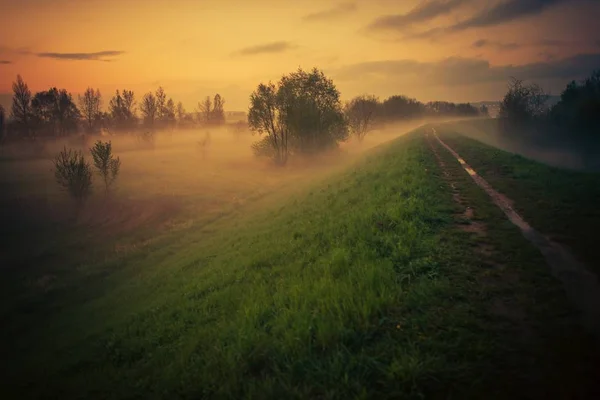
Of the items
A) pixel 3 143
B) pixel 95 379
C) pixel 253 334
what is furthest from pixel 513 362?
pixel 3 143

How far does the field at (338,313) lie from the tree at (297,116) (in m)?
45.0

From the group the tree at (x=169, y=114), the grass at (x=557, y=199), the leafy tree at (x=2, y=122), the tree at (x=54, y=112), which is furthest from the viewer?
the tree at (x=169, y=114)

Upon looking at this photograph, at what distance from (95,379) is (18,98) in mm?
121073

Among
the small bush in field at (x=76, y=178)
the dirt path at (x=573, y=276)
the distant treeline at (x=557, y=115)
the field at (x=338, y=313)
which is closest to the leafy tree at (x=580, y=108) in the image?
the distant treeline at (x=557, y=115)

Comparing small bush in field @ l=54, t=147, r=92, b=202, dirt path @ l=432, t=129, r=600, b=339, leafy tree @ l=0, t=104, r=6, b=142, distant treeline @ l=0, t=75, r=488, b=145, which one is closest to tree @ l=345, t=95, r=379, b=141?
distant treeline @ l=0, t=75, r=488, b=145

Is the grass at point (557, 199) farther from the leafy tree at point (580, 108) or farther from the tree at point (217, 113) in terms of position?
the tree at point (217, 113)

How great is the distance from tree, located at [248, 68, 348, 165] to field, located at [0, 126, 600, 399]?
A: 148 feet

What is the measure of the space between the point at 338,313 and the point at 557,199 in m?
13.4

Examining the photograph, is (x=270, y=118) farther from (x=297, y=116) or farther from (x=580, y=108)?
(x=580, y=108)

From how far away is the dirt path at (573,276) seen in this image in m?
6.52

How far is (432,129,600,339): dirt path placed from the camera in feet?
21.4

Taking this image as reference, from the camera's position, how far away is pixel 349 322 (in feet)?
23.8

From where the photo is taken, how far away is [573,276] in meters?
8.05

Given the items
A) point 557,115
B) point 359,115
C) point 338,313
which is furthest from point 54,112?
point 557,115
